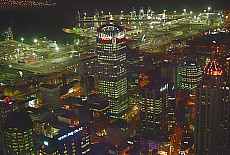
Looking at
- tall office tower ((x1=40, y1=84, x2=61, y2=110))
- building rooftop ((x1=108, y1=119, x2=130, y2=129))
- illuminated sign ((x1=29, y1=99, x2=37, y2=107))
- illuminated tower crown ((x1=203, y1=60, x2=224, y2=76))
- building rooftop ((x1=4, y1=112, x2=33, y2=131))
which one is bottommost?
building rooftop ((x1=108, y1=119, x2=130, y2=129))

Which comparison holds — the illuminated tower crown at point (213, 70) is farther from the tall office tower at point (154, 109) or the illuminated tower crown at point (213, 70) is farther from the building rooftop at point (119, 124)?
the building rooftop at point (119, 124)

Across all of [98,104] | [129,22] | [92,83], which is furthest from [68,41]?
[98,104]

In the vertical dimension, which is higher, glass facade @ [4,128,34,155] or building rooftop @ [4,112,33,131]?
building rooftop @ [4,112,33,131]

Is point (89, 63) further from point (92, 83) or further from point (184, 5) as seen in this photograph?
point (184, 5)

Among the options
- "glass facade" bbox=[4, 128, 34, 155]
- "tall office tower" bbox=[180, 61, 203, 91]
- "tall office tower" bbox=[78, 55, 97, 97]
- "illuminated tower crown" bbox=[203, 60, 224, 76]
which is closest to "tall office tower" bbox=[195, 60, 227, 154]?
"illuminated tower crown" bbox=[203, 60, 224, 76]

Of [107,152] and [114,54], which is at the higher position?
[114,54]

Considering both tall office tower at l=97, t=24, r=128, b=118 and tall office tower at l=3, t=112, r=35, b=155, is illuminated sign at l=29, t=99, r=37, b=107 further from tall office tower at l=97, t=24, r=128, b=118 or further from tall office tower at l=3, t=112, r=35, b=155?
tall office tower at l=3, t=112, r=35, b=155
